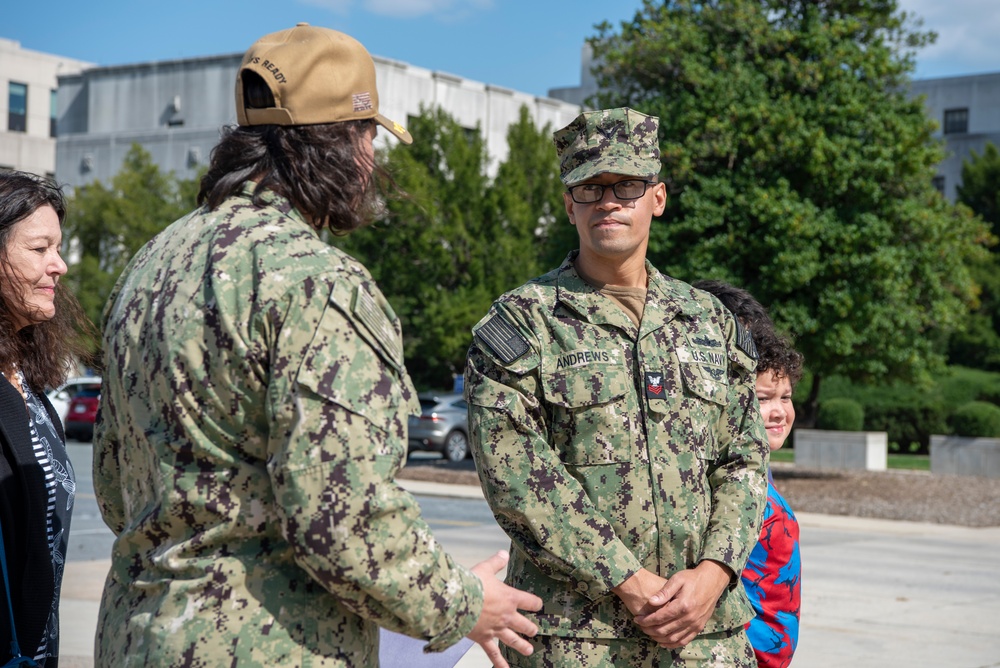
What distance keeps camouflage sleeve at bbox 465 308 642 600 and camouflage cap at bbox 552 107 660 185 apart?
24.0 inches

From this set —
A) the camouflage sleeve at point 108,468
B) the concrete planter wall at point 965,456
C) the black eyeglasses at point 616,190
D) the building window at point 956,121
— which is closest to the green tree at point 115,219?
the concrete planter wall at point 965,456

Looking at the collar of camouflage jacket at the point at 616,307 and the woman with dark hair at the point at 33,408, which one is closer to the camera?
the woman with dark hair at the point at 33,408

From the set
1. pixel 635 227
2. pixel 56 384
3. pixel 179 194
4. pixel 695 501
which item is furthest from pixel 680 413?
pixel 179 194

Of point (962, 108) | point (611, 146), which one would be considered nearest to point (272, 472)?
point (611, 146)

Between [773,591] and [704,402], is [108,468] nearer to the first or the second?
[704,402]

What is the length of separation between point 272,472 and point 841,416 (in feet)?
84.7

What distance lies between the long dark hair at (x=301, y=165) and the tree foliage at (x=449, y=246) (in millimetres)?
29308

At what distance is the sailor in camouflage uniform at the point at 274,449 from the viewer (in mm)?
1909

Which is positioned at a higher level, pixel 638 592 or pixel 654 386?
pixel 654 386

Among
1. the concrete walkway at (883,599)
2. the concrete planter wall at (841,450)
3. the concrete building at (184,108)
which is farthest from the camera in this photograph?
the concrete building at (184,108)

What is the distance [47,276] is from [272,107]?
4.35 ft

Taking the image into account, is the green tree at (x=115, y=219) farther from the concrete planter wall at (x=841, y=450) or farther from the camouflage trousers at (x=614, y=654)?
the camouflage trousers at (x=614, y=654)

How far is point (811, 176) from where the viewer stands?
17.8 metres

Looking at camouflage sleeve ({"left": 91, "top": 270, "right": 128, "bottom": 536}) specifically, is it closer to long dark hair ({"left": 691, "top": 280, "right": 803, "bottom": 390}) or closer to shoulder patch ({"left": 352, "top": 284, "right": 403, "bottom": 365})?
shoulder patch ({"left": 352, "top": 284, "right": 403, "bottom": 365})
